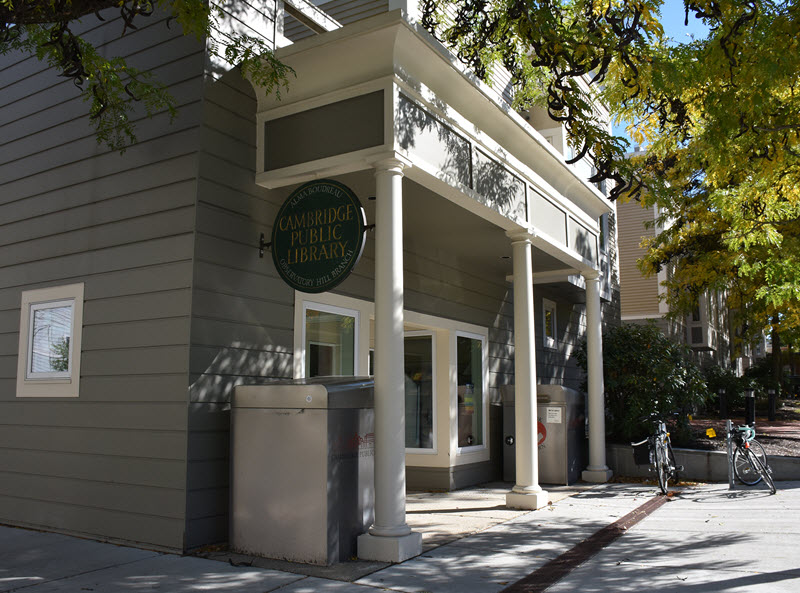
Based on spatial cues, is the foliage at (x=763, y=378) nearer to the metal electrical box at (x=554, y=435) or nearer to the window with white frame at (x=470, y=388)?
the metal electrical box at (x=554, y=435)

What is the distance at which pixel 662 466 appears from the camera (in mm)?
9445

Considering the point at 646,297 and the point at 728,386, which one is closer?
the point at 728,386

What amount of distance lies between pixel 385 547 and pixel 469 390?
17.2ft

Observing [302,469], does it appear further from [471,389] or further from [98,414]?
[471,389]

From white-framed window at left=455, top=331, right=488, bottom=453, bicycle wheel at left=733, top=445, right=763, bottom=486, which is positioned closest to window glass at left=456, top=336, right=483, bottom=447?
white-framed window at left=455, top=331, right=488, bottom=453

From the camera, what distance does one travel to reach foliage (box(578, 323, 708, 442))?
11570 millimetres

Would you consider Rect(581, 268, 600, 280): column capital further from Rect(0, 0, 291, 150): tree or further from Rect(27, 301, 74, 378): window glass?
Rect(27, 301, 74, 378): window glass

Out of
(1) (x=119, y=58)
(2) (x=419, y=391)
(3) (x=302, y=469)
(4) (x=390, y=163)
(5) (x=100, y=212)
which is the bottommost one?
(3) (x=302, y=469)

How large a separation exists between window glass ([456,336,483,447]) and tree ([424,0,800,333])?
10.7 feet

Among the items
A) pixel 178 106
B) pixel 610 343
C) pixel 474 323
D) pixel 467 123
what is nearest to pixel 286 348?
pixel 178 106

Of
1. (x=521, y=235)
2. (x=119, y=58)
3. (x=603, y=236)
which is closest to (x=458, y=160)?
(x=521, y=235)

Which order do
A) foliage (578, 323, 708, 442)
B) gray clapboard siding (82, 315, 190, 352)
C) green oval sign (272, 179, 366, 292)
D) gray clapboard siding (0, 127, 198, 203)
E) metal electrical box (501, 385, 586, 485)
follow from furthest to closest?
foliage (578, 323, 708, 442), metal electrical box (501, 385, 586, 485), gray clapboard siding (0, 127, 198, 203), gray clapboard siding (82, 315, 190, 352), green oval sign (272, 179, 366, 292)

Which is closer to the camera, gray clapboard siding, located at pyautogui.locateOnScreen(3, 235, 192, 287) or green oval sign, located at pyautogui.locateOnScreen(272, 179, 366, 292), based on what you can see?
green oval sign, located at pyautogui.locateOnScreen(272, 179, 366, 292)

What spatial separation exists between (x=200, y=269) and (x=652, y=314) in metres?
20.5
